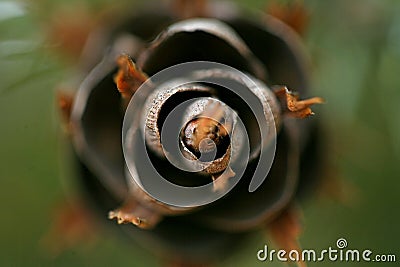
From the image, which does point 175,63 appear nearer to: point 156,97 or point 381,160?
point 156,97

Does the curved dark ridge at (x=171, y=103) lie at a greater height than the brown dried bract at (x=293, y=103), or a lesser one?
lesser

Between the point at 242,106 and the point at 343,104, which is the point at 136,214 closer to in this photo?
the point at 242,106

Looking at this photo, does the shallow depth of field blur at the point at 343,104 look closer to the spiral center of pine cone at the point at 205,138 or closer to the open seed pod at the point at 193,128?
the open seed pod at the point at 193,128

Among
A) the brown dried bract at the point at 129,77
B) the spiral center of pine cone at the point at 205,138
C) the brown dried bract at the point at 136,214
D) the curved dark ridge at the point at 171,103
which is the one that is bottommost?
the brown dried bract at the point at 136,214

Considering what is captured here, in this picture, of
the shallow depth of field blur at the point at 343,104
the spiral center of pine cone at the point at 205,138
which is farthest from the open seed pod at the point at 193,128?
the shallow depth of field blur at the point at 343,104

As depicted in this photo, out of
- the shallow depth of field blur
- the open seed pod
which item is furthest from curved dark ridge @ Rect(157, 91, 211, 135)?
the shallow depth of field blur

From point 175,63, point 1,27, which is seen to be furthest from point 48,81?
point 175,63

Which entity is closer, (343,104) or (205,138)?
(205,138)

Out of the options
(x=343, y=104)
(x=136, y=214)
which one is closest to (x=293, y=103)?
(x=136, y=214)
